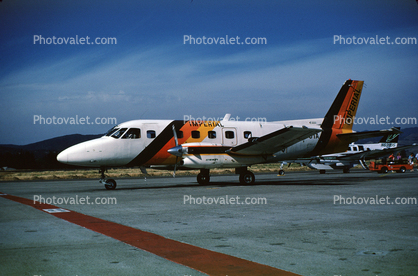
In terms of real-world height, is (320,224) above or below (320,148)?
below

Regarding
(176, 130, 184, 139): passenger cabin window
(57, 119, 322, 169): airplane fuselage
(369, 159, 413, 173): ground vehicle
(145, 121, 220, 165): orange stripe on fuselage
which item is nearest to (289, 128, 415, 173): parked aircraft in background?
(369, 159, 413, 173): ground vehicle

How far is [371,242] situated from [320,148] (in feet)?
53.2

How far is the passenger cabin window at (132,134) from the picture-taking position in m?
17.3

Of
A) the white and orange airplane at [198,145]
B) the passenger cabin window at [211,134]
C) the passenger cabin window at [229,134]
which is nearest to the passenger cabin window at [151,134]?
the white and orange airplane at [198,145]

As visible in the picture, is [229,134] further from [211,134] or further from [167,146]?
[167,146]

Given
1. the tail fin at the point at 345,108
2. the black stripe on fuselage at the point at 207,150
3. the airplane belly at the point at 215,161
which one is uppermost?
the tail fin at the point at 345,108

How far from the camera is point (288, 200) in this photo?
11.7 metres

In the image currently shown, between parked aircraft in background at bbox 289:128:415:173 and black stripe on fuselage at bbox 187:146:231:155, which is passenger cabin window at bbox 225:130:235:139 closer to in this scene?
black stripe on fuselage at bbox 187:146:231:155

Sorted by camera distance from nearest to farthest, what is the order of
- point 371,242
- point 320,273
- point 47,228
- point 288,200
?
point 320,273 → point 371,242 → point 47,228 → point 288,200

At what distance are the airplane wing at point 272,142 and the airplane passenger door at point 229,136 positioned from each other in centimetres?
69

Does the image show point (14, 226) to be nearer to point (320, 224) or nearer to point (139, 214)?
point (139, 214)

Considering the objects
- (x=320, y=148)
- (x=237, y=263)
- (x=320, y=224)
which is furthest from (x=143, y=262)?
(x=320, y=148)

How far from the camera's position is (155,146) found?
58.5 feet

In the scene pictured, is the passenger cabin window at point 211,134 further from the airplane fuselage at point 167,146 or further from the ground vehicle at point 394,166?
the ground vehicle at point 394,166
